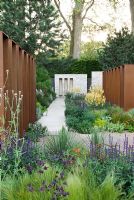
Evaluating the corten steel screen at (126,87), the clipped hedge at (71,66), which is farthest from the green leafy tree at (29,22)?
the corten steel screen at (126,87)

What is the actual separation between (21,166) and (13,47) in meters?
4.35

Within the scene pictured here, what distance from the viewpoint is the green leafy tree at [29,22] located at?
28906 mm

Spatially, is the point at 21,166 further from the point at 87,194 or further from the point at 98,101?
the point at 98,101

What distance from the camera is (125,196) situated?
4.63m

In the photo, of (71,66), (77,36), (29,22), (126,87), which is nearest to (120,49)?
(29,22)

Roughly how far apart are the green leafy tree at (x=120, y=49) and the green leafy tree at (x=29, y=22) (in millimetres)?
3880

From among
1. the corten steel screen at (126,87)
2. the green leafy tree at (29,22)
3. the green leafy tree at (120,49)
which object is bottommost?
the corten steel screen at (126,87)

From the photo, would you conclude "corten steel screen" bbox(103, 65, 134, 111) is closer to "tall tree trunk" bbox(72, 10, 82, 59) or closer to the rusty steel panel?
the rusty steel panel

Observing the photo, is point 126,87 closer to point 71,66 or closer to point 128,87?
point 128,87

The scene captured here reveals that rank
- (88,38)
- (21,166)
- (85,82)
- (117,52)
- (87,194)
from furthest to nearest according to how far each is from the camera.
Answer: (88,38) < (85,82) < (117,52) < (21,166) < (87,194)

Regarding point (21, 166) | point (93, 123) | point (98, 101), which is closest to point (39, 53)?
point (98, 101)

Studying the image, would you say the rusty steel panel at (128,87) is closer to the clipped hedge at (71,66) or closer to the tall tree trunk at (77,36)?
A: the clipped hedge at (71,66)

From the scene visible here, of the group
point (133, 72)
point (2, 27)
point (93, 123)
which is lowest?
point (93, 123)

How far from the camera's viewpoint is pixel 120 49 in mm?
27547
